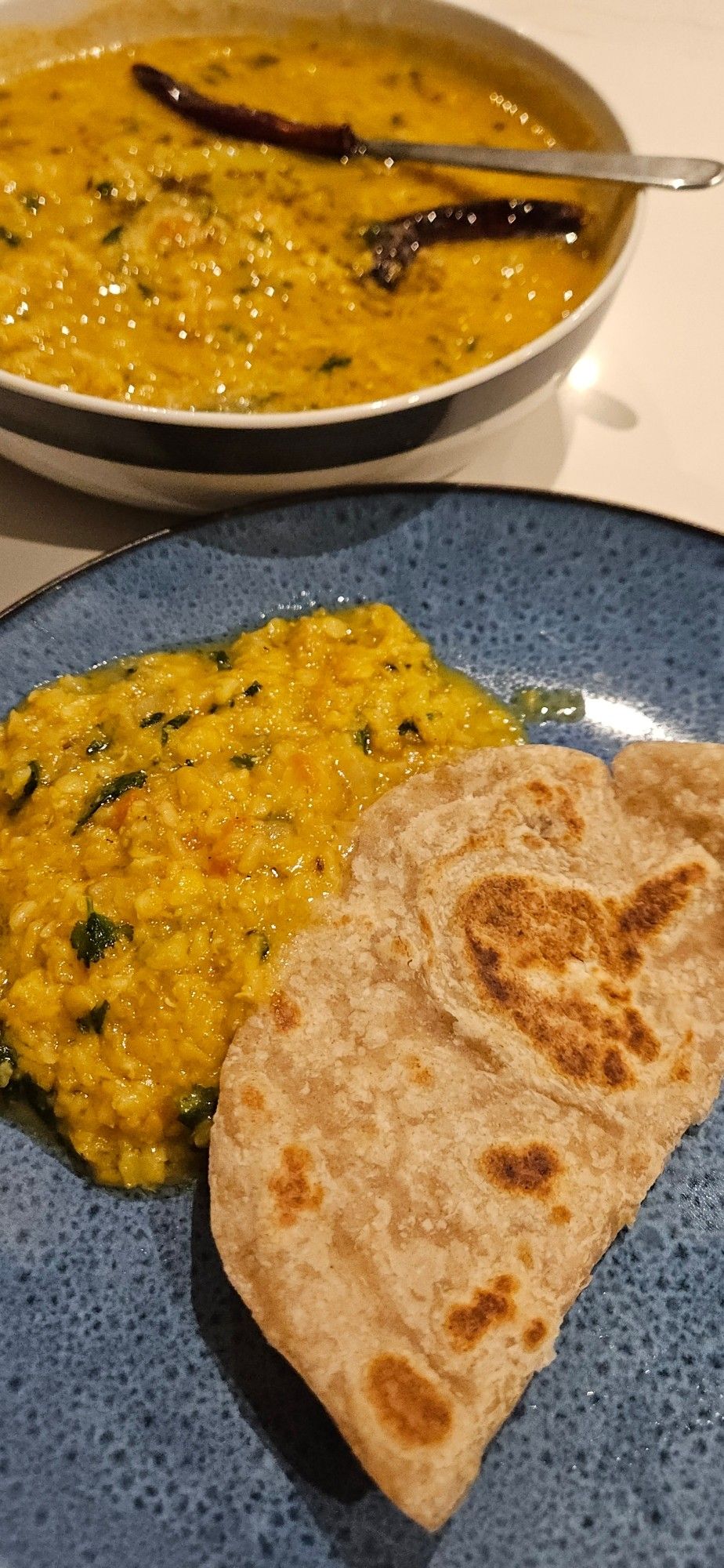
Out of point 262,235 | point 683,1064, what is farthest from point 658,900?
point 262,235

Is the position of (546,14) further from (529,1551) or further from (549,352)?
(529,1551)

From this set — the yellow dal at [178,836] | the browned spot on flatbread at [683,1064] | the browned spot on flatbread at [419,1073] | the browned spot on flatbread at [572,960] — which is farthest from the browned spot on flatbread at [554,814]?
the browned spot on flatbread at [419,1073]

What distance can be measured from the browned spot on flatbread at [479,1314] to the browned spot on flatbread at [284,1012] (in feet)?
1.90

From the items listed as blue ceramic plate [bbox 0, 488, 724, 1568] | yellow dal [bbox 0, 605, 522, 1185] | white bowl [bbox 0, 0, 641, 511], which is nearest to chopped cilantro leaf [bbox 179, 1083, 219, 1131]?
yellow dal [bbox 0, 605, 522, 1185]

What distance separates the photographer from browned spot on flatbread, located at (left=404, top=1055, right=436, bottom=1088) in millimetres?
1987

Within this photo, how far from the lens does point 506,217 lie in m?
3.01

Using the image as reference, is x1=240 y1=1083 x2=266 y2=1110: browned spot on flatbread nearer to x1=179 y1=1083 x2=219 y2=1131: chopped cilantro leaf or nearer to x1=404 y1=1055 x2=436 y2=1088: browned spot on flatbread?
x1=179 y1=1083 x2=219 y2=1131: chopped cilantro leaf

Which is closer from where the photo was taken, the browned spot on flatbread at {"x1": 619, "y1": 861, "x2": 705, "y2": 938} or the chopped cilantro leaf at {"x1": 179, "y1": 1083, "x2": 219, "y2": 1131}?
the chopped cilantro leaf at {"x1": 179, "y1": 1083, "x2": 219, "y2": 1131}

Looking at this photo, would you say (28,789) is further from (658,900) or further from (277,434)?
(658,900)

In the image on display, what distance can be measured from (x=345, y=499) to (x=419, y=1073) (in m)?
1.47

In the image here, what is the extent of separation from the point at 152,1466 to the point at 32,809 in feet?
4.18

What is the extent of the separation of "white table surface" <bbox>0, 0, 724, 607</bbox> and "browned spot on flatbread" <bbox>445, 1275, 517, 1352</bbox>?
196cm

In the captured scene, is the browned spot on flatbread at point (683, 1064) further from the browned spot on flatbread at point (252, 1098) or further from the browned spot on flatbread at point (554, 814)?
the browned spot on flatbread at point (252, 1098)

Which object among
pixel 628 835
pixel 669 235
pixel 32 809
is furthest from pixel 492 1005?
pixel 669 235
